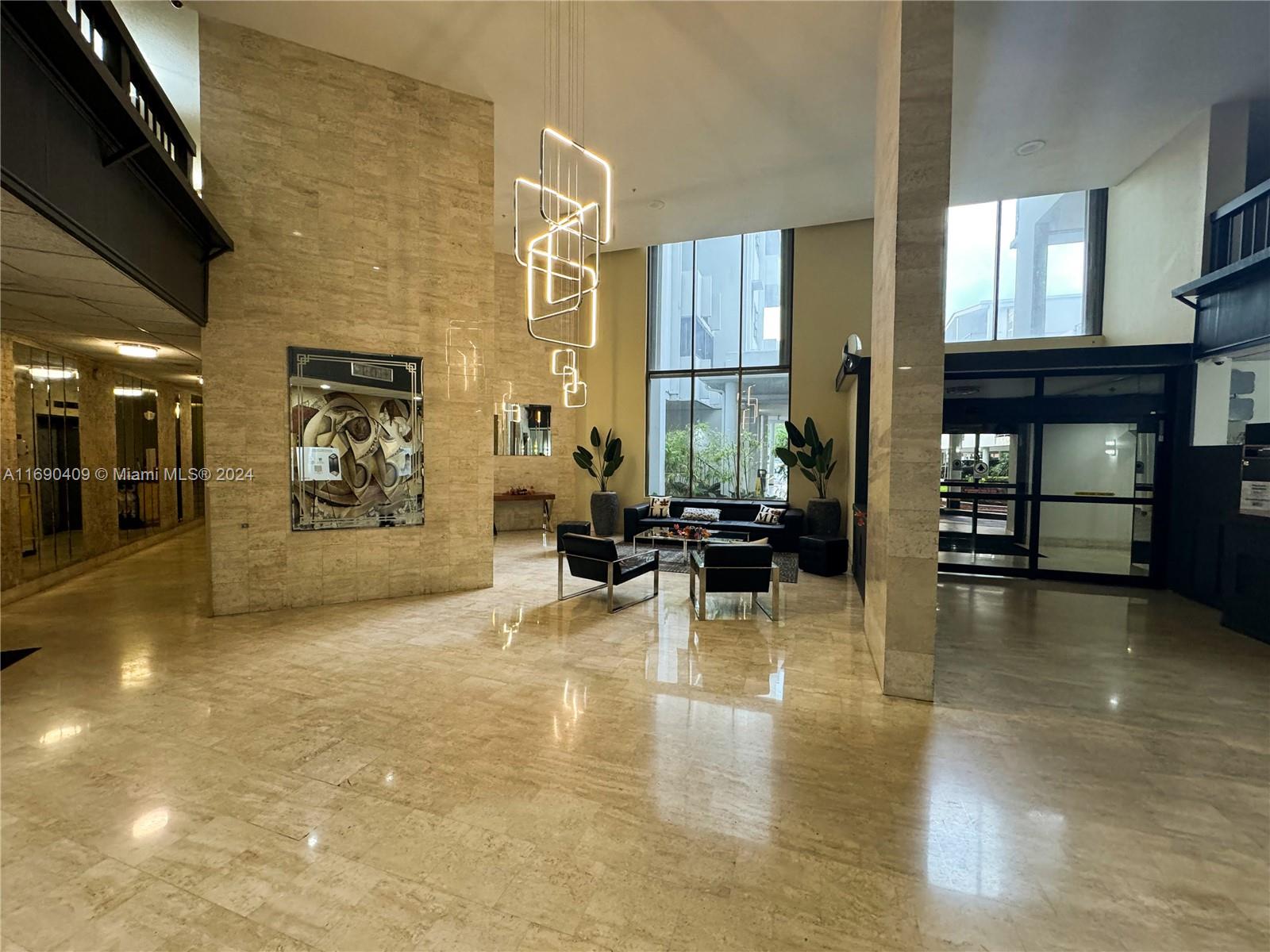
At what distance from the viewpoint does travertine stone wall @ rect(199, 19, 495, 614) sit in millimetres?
5152

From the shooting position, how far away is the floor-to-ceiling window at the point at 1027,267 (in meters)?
7.97

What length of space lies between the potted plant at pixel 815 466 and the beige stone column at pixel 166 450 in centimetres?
1104

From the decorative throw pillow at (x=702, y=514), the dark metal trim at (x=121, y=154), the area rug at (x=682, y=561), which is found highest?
the dark metal trim at (x=121, y=154)

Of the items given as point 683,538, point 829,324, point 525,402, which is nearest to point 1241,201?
point 829,324

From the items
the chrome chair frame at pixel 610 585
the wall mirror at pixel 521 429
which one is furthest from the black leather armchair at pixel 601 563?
the wall mirror at pixel 521 429

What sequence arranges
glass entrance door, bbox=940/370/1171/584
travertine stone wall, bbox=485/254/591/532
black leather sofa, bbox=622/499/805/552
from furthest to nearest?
travertine stone wall, bbox=485/254/591/532, black leather sofa, bbox=622/499/805/552, glass entrance door, bbox=940/370/1171/584

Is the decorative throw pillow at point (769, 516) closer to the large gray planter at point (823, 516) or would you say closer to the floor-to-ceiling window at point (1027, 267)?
the large gray planter at point (823, 516)

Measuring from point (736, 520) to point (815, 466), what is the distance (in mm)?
1747

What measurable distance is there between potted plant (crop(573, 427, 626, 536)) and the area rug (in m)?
0.94

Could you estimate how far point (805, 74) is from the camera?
5.36 metres

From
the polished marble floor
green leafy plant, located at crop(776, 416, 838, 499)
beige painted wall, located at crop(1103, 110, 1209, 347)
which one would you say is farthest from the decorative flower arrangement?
beige painted wall, located at crop(1103, 110, 1209, 347)

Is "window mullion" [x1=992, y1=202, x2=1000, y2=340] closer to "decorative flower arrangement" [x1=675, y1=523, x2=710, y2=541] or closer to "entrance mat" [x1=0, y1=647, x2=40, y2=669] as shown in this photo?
"decorative flower arrangement" [x1=675, y1=523, x2=710, y2=541]

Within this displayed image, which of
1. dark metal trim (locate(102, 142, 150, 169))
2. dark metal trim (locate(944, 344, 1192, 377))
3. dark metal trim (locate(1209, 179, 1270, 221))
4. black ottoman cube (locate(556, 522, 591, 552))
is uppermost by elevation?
dark metal trim (locate(1209, 179, 1270, 221))

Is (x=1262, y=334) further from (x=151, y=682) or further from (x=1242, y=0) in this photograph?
(x=151, y=682)
